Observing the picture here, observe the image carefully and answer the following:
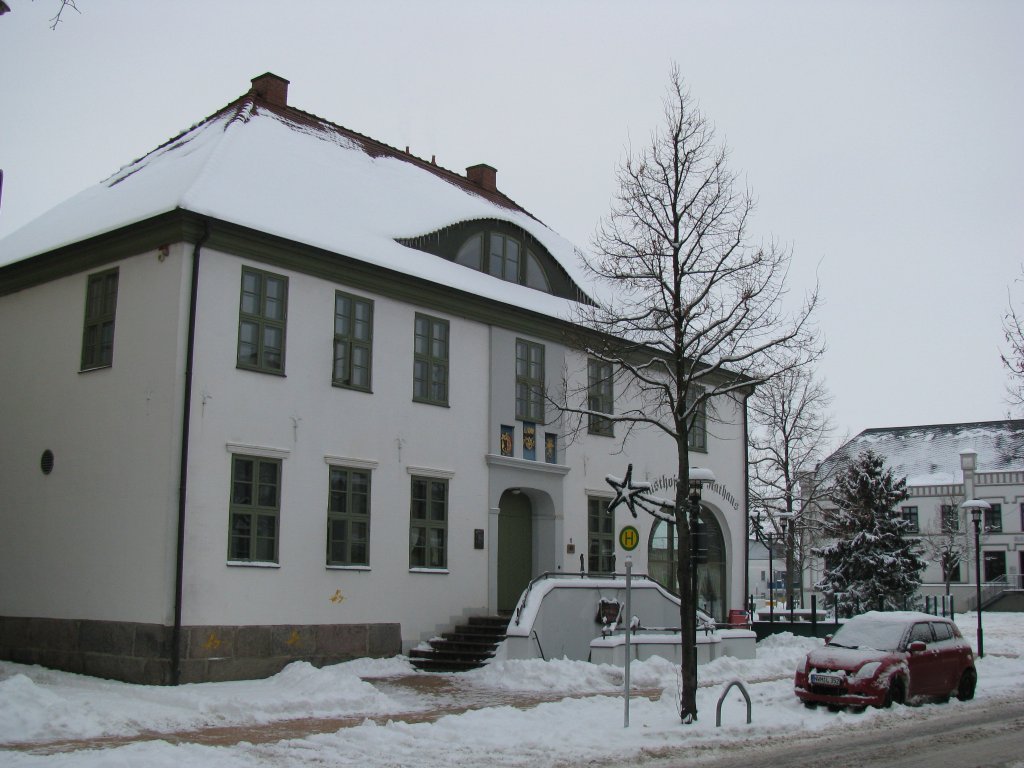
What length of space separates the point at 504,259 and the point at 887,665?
13.6 meters

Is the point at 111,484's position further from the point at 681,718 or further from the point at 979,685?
the point at 979,685

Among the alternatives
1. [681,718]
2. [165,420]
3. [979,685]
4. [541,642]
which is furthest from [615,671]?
[165,420]

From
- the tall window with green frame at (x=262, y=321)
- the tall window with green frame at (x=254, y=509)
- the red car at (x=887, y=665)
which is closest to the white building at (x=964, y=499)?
the red car at (x=887, y=665)

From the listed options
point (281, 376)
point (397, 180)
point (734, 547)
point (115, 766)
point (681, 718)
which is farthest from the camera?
point (734, 547)

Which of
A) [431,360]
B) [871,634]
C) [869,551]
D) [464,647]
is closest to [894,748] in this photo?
[871,634]

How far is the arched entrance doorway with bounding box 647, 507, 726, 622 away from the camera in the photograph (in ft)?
99.0

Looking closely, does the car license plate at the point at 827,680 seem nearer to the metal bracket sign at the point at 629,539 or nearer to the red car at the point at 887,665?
the red car at the point at 887,665

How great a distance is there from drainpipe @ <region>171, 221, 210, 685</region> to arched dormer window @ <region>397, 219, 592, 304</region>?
6.12 m

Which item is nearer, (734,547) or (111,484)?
(111,484)

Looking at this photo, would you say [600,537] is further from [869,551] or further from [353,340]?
[869,551]

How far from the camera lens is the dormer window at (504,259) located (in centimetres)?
2642

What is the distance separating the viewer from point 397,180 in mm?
27609

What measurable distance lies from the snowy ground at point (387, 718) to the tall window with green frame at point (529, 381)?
6.72 metres

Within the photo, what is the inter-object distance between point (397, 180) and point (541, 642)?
12002 mm
